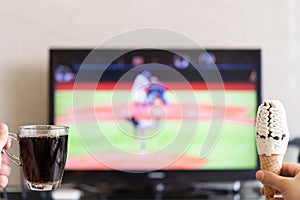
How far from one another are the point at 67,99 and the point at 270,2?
3.86 ft

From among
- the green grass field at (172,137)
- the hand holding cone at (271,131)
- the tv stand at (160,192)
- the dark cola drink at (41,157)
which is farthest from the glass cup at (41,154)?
the tv stand at (160,192)

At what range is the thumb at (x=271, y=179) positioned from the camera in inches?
51.4

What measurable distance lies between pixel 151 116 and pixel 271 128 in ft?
4.72

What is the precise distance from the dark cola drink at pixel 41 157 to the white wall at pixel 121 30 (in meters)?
1.55

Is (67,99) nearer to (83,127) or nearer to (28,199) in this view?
(83,127)

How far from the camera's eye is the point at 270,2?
2.99 meters

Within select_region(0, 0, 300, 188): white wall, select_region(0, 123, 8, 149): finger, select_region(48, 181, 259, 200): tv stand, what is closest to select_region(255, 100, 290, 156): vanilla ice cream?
select_region(0, 123, 8, 149): finger

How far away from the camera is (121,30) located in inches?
115

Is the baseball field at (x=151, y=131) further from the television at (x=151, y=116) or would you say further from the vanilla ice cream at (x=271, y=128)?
the vanilla ice cream at (x=271, y=128)

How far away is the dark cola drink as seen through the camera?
1344 mm

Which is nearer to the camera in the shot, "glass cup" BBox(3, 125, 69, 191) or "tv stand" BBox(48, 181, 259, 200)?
"glass cup" BBox(3, 125, 69, 191)

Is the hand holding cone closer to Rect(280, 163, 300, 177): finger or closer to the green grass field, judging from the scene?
Rect(280, 163, 300, 177): finger

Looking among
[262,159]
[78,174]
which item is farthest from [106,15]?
[262,159]

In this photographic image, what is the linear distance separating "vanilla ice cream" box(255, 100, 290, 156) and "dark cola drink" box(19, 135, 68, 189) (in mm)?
474
